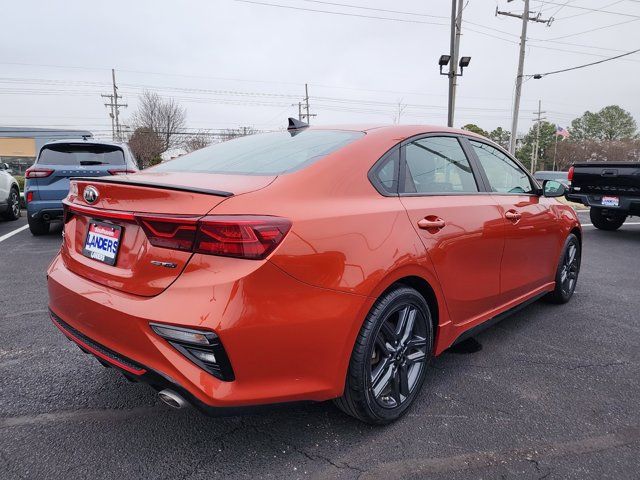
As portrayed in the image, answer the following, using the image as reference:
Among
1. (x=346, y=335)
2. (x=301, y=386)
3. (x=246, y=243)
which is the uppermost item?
(x=246, y=243)

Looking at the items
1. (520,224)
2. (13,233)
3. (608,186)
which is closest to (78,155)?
(13,233)

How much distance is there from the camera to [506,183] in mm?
3301

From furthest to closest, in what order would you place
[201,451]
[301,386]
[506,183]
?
[506,183], [201,451], [301,386]

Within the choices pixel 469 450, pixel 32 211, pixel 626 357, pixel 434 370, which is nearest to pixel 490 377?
pixel 434 370

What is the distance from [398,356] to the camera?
88.8 inches

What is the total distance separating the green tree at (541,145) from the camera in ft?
247

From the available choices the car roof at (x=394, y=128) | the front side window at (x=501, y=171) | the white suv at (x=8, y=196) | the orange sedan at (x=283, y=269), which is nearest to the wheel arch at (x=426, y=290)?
the orange sedan at (x=283, y=269)

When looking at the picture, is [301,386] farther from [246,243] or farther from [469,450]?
[469,450]

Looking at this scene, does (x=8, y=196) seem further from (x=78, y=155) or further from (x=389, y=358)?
(x=389, y=358)

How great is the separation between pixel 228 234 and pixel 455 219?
1387 mm

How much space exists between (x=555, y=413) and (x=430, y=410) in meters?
0.65

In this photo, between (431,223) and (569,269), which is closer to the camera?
(431,223)

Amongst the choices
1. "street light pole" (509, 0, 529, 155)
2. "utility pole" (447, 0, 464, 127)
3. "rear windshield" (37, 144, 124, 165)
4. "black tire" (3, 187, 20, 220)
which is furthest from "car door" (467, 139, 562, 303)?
"street light pole" (509, 0, 529, 155)

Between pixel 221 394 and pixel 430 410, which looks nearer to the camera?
pixel 221 394
